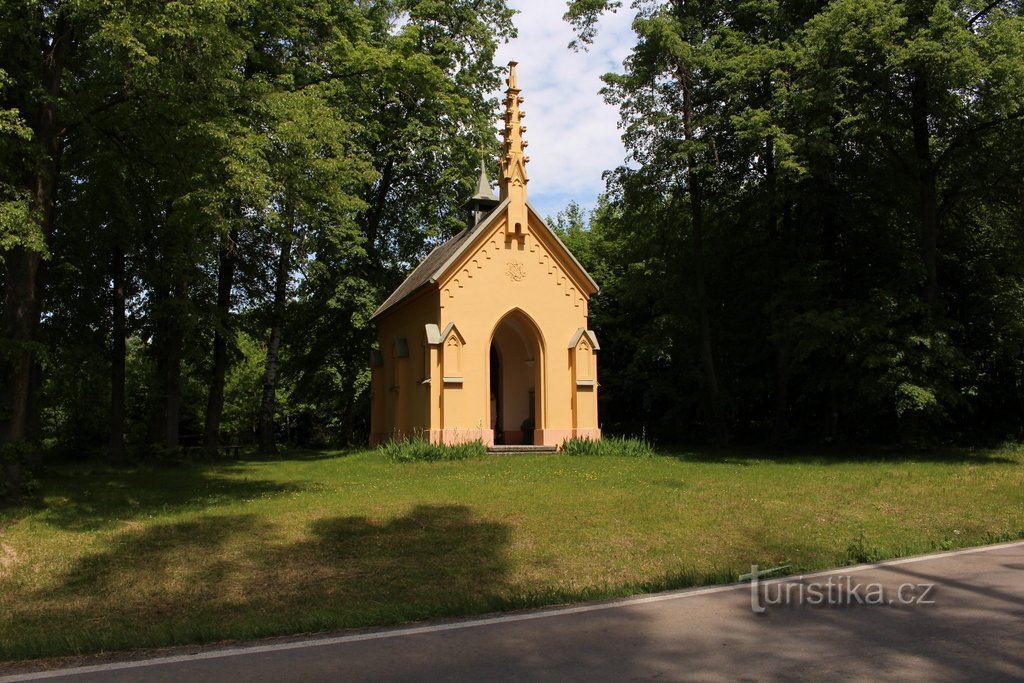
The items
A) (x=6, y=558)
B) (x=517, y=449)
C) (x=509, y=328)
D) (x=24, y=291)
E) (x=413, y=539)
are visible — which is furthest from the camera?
(x=509, y=328)

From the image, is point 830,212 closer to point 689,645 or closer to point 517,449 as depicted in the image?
point 517,449

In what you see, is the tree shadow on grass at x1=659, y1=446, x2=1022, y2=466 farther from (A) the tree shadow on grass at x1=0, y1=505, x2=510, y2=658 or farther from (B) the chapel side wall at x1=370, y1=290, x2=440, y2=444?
(A) the tree shadow on grass at x1=0, y1=505, x2=510, y2=658

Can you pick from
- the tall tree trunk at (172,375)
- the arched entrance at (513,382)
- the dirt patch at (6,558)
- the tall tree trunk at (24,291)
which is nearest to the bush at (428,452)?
the arched entrance at (513,382)

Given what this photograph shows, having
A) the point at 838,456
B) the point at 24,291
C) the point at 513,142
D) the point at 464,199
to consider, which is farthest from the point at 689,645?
the point at 464,199

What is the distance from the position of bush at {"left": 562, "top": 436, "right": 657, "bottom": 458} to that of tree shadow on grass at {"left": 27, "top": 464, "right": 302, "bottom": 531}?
871 centimetres

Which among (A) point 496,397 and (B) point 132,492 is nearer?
(B) point 132,492

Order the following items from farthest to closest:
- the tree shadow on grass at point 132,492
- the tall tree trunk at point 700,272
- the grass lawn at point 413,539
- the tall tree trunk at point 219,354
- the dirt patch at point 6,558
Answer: the tall tree trunk at point 700,272 < the tall tree trunk at point 219,354 < the tree shadow on grass at point 132,492 < the dirt patch at point 6,558 < the grass lawn at point 413,539

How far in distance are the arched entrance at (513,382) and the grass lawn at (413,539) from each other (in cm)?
877

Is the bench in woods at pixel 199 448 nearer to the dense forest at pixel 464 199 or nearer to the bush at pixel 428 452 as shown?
the dense forest at pixel 464 199

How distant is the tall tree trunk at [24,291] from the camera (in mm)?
12539

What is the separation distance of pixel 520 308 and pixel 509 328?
2.96 m

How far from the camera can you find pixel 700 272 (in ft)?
88.3

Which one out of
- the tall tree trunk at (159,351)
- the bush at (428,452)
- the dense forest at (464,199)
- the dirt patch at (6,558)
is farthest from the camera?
the tall tree trunk at (159,351)

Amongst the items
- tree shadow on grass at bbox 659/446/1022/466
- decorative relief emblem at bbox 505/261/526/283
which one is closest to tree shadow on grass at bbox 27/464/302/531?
decorative relief emblem at bbox 505/261/526/283
